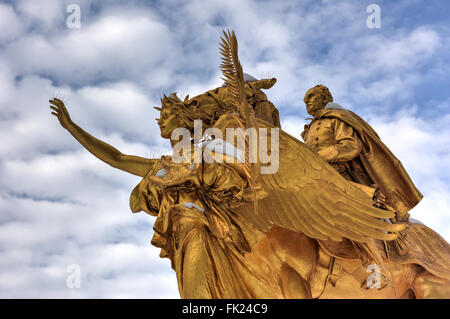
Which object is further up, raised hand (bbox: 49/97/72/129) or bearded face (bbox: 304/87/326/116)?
bearded face (bbox: 304/87/326/116)

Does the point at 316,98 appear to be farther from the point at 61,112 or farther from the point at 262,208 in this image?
the point at 61,112

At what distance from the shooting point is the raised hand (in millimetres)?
6125

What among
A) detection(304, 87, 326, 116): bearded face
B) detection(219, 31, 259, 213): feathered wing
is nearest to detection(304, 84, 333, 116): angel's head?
detection(304, 87, 326, 116): bearded face

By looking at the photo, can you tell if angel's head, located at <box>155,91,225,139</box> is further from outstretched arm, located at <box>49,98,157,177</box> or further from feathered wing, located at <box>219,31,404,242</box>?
feathered wing, located at <box>219,31,404,242</box>

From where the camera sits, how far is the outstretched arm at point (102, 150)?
614 centimetres

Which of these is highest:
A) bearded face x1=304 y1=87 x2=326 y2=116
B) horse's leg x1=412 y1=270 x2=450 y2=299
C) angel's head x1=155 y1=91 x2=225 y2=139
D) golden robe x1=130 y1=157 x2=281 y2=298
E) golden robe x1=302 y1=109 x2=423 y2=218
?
bearded face x1=304 y1=87 x2=326 y2=116

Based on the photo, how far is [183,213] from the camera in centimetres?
570

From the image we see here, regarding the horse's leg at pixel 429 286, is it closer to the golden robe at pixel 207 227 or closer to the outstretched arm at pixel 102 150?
the golden robe at pixel 207 227

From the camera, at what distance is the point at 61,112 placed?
20.2ft

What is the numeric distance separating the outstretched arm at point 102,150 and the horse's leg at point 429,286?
2926 mm

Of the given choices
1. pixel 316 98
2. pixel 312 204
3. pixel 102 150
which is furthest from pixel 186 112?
pixel 316 98

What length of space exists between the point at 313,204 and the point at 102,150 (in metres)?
2.02

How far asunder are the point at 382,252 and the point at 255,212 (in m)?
1.52
